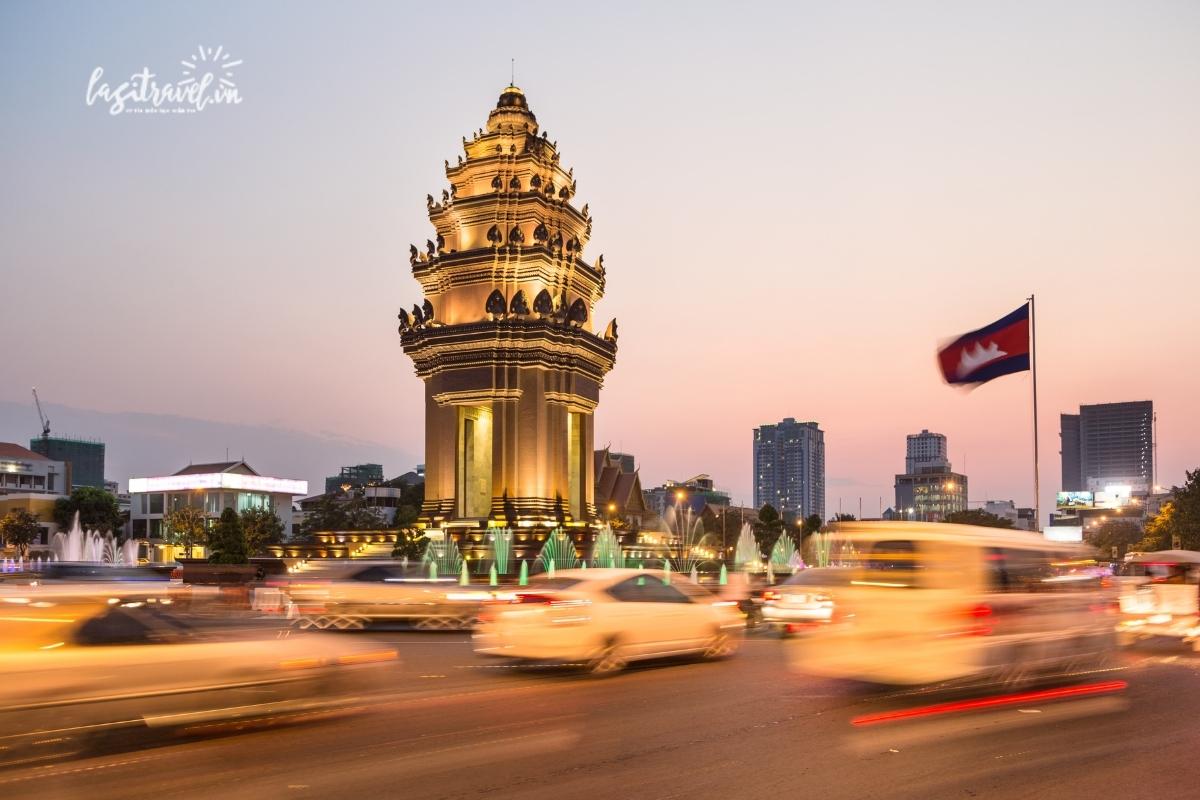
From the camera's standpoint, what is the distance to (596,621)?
14258mm

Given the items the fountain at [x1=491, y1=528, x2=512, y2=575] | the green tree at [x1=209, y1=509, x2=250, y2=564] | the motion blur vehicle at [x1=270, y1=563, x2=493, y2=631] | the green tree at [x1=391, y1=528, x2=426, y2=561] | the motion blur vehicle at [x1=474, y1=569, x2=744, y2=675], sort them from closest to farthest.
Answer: the motion blur vehicle at [x1=474, y1=569, x2=744, y2=675] → the motion blur vehicle at [x1=270, y1=563, x2=493, y2=631] → the fountain at [x1=491, y1=528, x2=512, y2=575] → the green tree at [x1=209, y1=509, x2=250, y2=564] → the green tree at [x1=391, y1=528, x2=426, y2=561]

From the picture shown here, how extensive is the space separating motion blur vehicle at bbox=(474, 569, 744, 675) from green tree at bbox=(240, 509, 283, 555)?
2075 inches

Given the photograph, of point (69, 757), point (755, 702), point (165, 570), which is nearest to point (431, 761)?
point (69, 757)

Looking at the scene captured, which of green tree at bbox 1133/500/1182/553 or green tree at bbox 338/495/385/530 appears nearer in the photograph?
green tree at bbox 338/495/385/530

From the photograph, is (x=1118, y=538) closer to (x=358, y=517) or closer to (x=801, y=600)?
(x=358, y=517)

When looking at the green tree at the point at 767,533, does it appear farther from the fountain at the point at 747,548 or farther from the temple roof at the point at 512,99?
the temple roof at the point at 512,99

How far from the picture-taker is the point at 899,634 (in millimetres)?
11742

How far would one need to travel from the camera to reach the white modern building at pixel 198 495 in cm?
10525

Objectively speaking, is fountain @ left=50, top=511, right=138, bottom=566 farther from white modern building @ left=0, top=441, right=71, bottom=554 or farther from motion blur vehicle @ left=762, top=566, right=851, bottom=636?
motion blur vehicle @ left=762, top=566, right=851, bottom=636

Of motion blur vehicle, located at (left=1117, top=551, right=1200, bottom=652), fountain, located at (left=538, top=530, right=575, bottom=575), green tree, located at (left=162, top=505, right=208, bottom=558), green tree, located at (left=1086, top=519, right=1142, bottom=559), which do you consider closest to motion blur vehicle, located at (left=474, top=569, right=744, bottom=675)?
motion blur vehicle, located at (left=1117, top=551, right=1200, bottom=652)

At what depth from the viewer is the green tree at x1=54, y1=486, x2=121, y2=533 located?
328 feet

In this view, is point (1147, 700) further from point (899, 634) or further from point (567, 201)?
point (567, 201)

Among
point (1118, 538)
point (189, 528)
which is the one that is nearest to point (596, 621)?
point (189, 528)

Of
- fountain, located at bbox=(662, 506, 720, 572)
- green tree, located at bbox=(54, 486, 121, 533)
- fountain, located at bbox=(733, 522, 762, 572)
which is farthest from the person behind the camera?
green tree, located at bbox=(54, 486, 121, 533)
